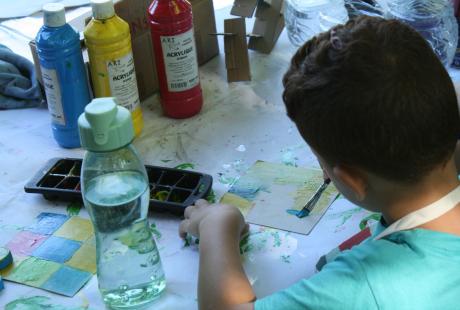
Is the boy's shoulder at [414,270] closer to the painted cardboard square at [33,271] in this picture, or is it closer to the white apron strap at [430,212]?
the white apron strap at [430,212]

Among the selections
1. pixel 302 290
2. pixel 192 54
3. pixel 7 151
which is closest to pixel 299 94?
pixel 302 290

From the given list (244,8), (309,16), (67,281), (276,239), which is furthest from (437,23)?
(67,281)

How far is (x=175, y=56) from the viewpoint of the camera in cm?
111

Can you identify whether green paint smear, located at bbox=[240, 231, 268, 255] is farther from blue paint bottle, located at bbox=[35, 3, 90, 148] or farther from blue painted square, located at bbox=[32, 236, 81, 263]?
blue paint bottle, located at bbox=[35, 3, 90, 148]

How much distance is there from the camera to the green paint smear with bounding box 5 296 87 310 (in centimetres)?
81

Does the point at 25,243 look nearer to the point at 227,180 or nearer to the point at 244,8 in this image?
the point at 227,180

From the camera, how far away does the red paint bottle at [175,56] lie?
1.08m

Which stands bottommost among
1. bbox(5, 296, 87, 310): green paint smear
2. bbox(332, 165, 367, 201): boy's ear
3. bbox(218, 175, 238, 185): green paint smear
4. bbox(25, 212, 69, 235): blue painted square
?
bbox(5, 296, 87, 310): green paint smear

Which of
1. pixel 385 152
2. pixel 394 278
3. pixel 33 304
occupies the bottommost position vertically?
pixel 33 304

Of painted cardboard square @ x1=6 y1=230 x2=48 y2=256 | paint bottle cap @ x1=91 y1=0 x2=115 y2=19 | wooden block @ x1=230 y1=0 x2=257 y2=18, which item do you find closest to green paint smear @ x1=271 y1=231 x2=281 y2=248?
painted cardboard square @ x1=6 y1=230 x2=48 y2=256

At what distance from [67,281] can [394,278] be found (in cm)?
42

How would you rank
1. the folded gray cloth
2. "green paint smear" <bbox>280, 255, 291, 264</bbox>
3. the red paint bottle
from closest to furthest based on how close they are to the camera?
"green paint smear" <bbox>280, 255, 291, 264</bbox> → the red paint bottle → the folded gray cloth

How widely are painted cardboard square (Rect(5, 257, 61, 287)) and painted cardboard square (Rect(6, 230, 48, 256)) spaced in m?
0.02

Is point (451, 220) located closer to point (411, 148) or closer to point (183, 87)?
point (411, 148)
